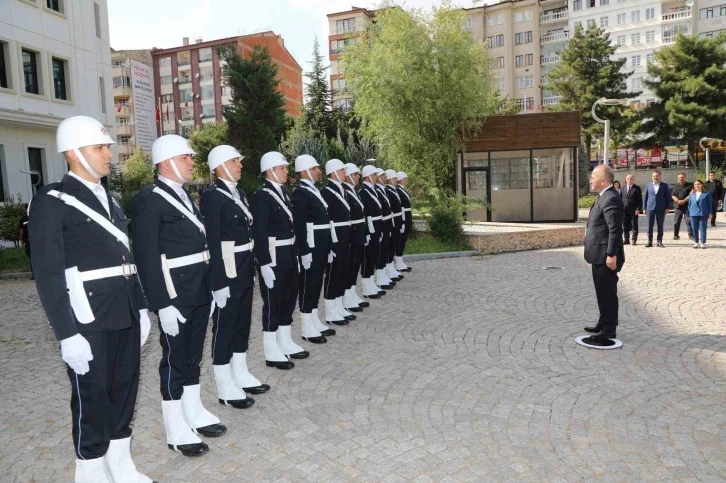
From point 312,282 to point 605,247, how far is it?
11.8 feet

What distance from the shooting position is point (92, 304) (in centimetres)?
350

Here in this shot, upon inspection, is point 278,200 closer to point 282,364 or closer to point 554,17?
point 282,364

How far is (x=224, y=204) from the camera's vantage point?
520 cm

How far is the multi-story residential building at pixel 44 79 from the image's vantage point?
23484 mm

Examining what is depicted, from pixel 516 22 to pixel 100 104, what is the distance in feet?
199

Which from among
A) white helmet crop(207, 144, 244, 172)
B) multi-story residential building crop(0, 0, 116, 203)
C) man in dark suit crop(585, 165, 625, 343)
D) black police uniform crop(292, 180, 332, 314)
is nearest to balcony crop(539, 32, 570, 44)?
multi-story residential building crop(0, 0, 116, 203)

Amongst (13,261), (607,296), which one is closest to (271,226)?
(607,296)

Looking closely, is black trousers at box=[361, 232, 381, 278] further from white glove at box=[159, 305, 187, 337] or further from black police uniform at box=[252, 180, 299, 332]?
white glove at box=[159, 305, 187, 337]

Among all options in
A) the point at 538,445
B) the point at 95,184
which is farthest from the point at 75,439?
the point at 538,445

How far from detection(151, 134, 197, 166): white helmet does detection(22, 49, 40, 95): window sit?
24.8 metres

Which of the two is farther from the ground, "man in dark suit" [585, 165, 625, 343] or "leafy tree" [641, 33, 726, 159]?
"leafy tree" [641, 33, 726, 159]

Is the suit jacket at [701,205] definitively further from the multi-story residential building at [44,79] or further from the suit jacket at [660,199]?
the multi-story residential building at [44,79]

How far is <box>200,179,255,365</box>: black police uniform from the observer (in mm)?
5070

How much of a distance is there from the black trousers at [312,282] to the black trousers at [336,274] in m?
0.71
